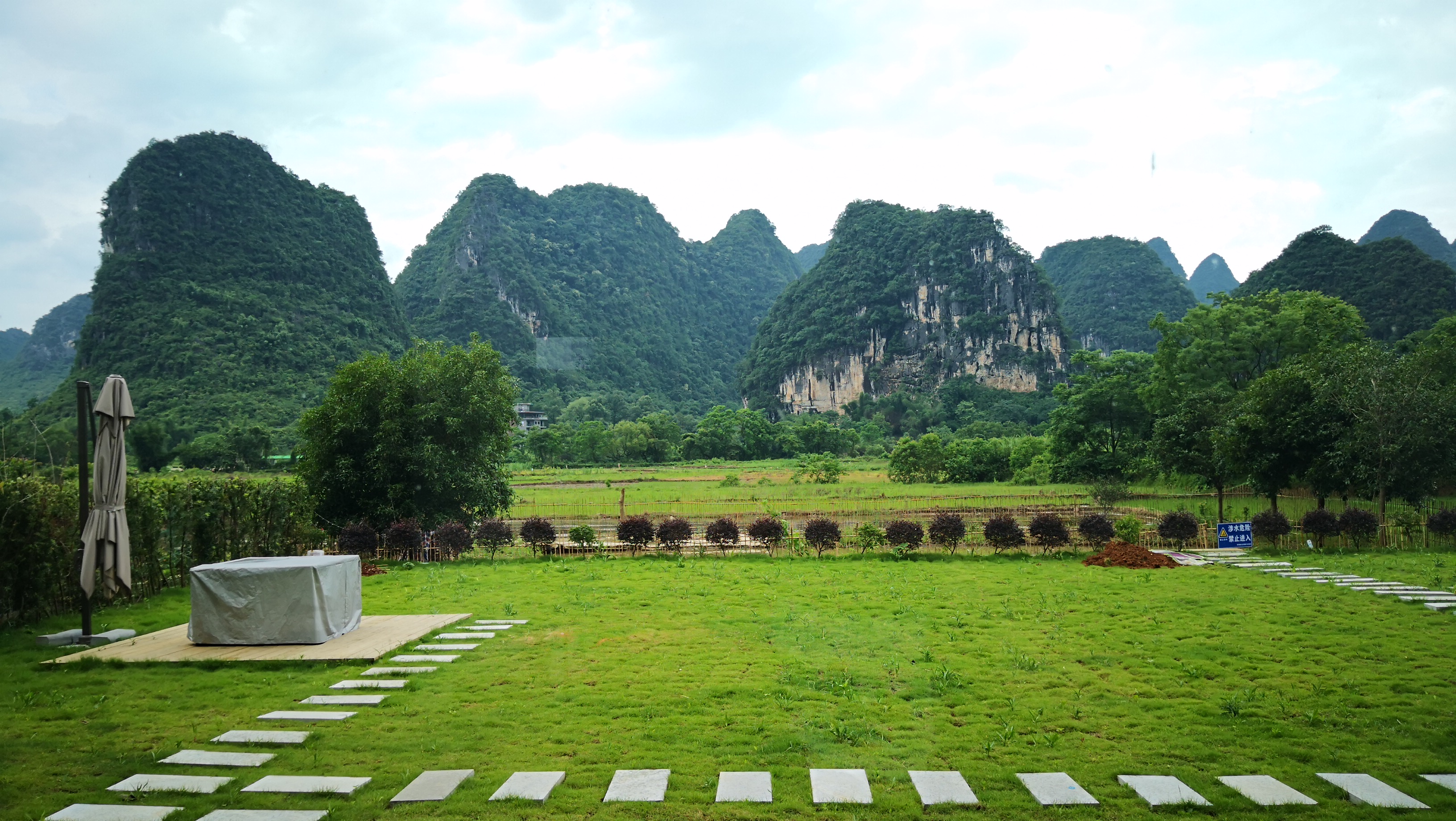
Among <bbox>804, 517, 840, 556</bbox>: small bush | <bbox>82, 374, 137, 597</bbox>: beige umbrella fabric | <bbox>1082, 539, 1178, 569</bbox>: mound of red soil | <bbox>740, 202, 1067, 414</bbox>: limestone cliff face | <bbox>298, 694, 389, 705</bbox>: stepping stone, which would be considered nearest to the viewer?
<bbox>298, 694, 389, 705</bbox>: stepping stone

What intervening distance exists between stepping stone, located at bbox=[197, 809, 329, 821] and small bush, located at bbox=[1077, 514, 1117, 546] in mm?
16174

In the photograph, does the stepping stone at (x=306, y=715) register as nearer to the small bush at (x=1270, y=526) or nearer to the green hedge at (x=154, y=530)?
the green hedge at (x=154, y=530)

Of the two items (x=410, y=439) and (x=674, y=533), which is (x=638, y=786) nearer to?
(x=674, y=533)

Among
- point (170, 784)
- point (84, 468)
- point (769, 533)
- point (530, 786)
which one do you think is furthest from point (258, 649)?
point (769, 533)

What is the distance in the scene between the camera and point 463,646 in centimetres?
848

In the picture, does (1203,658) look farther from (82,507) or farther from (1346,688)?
(82,507)

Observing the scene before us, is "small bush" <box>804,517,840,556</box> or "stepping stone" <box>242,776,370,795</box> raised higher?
"stepping stone" <box>242,776,370,795</box>

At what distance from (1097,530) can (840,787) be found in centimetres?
1427

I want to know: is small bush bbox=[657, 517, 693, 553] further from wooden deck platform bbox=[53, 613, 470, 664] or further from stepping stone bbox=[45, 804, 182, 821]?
stepping stone bbox=[45, 804, 182, 821]

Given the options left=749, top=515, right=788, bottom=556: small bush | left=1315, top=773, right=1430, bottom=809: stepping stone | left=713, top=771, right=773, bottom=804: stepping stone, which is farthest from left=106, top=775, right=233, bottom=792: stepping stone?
left=749, top=515, right=788, bottom=556: small bush

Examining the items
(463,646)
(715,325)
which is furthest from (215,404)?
(715,325)

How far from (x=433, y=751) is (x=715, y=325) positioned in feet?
521

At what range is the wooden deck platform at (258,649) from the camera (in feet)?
26.1

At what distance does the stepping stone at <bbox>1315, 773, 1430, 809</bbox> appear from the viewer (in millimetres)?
4270
